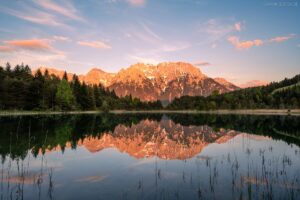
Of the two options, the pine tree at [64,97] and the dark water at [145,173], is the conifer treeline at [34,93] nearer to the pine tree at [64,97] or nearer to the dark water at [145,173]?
the pine tree at [64,97]

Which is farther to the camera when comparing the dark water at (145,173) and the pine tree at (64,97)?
the pine tree at (64,97)

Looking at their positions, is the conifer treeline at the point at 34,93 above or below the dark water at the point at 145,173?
above

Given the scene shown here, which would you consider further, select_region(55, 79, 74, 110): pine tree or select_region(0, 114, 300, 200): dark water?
select_region(55, 79, 74, 110): pine tree

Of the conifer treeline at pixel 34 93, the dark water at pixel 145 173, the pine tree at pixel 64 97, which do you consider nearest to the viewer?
the dark water at pixel 145 173

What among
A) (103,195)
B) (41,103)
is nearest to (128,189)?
(103,195)

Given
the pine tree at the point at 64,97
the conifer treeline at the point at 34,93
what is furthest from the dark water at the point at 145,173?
the pine tree at the point at 64,97

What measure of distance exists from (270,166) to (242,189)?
25.2 ft

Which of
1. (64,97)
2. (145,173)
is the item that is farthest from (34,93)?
(145,173)

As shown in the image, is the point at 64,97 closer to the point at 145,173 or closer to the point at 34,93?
the point at 34,93

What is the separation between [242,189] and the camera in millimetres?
15125

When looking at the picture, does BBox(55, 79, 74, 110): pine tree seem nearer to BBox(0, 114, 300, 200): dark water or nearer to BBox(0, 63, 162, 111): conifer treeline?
BBox(0, 63, 162, 111): conifer treeline

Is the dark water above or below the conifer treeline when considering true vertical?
below

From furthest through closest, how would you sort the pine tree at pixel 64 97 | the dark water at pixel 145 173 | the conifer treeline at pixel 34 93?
1. the pine tree at pixel 64 97
2. the conifer treeline at pixel 34 93
3. the dark water at pixel 145 173

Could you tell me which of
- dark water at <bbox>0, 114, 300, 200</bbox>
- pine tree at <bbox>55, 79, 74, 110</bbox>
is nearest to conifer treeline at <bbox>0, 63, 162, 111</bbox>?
pine tree at <bbox>55, 79, 74, 110</bbox>
